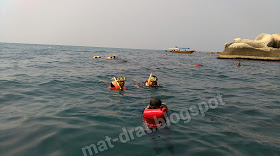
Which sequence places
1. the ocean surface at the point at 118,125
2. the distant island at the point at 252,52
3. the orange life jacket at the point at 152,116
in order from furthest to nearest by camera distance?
the distant island at the point at 252,52 < the orange life jacket at the point at 152,116 < the ocean surface at the point at 118,125

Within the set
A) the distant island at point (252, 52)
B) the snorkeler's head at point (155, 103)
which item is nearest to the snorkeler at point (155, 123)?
the snorkeler's head at point (155, 103)

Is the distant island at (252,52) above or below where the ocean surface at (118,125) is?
above

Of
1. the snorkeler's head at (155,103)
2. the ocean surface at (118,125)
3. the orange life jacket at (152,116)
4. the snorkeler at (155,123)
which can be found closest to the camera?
the ocean surface at (118,125)

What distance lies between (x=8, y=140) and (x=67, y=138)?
1.39 m

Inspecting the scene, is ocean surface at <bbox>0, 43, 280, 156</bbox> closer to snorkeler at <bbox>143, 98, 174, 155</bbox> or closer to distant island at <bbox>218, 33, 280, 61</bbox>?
snorkeler at <bbox>143, 98, 174, 155</bbox>

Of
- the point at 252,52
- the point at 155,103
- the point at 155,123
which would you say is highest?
the point at 252,52

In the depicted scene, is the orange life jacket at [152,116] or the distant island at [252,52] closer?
the orange life jacket at [152,116]

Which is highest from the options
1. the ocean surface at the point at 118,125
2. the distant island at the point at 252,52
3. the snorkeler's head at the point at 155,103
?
the distant island at the point at 252,52

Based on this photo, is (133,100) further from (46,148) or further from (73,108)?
(46,148)

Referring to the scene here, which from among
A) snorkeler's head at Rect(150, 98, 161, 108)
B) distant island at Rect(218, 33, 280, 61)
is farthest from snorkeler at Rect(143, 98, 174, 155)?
distant island at Rect(218, 33, 280, 61)

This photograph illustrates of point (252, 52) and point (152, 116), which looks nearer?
point (152, 116)

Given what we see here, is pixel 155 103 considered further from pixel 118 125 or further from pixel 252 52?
pixel 252 52

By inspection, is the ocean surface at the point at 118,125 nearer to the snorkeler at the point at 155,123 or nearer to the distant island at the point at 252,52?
the snorkeler at the point at 155,123

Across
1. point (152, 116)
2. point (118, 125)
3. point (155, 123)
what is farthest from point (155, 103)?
point (118, 125)
